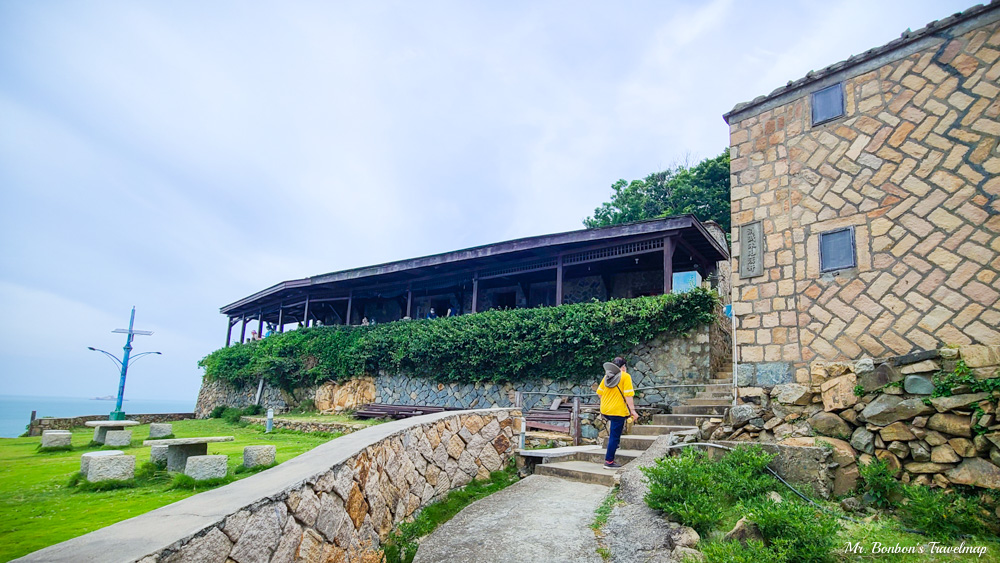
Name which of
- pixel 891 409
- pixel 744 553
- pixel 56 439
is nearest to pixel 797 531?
pixel 744 553

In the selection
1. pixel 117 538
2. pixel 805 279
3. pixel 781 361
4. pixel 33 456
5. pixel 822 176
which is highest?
pixel 822 176

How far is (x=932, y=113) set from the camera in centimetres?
654

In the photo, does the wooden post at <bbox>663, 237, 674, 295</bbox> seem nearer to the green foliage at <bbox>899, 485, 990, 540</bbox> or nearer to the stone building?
the stone building

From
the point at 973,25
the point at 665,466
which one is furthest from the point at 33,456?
the point at 973,25

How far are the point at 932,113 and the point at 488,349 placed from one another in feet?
32.8

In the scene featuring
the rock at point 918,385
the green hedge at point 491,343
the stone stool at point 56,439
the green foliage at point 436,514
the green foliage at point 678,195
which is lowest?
the green foliage at point 436,514

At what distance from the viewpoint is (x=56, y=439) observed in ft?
28.6

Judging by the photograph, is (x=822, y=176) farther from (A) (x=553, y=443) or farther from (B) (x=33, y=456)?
→ (B) (x=33, y=456)

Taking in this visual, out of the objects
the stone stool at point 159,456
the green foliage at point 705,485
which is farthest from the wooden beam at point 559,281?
the stone stool at point 159,456

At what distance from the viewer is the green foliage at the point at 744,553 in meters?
3.86

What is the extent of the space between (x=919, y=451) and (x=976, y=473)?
492 millimetres

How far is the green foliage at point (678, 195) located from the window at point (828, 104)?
12.5m

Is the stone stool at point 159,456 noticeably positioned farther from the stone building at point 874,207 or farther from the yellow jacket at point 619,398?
the stone building at point 874,207

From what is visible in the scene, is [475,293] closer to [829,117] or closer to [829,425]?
[829,117]
